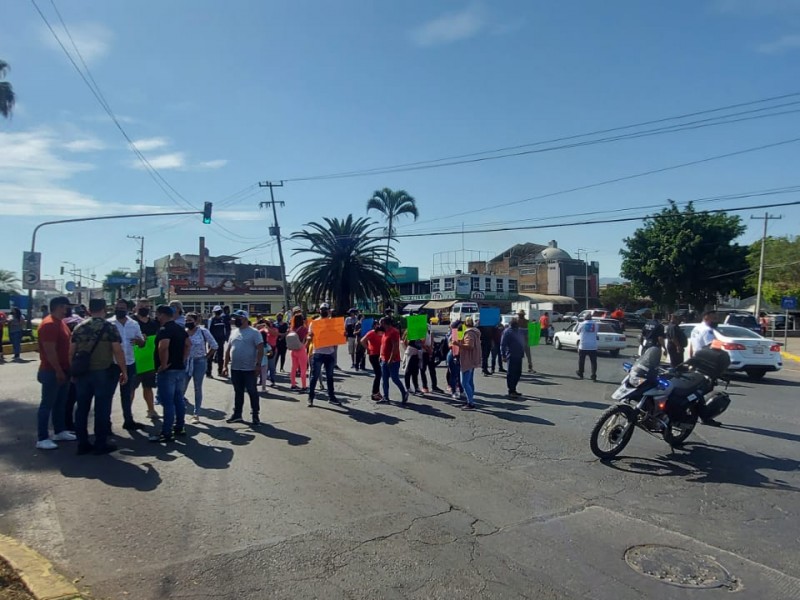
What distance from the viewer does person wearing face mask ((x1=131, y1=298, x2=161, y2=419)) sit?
951 centimetres

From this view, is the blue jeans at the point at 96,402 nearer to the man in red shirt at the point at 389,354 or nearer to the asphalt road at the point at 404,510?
the asphalt road at the point at 404,510

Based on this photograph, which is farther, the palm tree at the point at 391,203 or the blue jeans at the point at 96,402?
the palm tree at the point at 391,203

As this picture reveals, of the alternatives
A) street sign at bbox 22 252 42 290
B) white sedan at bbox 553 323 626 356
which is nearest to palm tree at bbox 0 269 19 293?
street sign at bbox 22 252 42 290

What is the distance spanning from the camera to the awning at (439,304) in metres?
64.8

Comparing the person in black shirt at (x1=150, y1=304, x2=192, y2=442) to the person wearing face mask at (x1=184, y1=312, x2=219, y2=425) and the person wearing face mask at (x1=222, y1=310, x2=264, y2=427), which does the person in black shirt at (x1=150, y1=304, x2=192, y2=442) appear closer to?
the person wearing face mask at (x1=222, y1=310, x2=264, y2=427)

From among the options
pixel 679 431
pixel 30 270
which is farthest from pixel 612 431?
pixel 30 270

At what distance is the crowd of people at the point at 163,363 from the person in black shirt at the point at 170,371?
1 cm

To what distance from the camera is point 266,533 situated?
195 inches

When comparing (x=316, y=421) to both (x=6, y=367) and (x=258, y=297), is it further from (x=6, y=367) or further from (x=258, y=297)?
(x=258, y=297)

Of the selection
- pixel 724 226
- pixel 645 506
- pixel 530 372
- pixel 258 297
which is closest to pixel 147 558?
pixel 645 506

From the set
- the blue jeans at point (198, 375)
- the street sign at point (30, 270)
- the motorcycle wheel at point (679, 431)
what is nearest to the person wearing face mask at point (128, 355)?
the blue jeans at point (198, 375)

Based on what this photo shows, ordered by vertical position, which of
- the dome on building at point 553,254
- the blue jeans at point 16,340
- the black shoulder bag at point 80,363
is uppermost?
the dome on building at point 553,254

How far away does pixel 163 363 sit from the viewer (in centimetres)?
799

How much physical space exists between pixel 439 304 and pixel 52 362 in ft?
200
